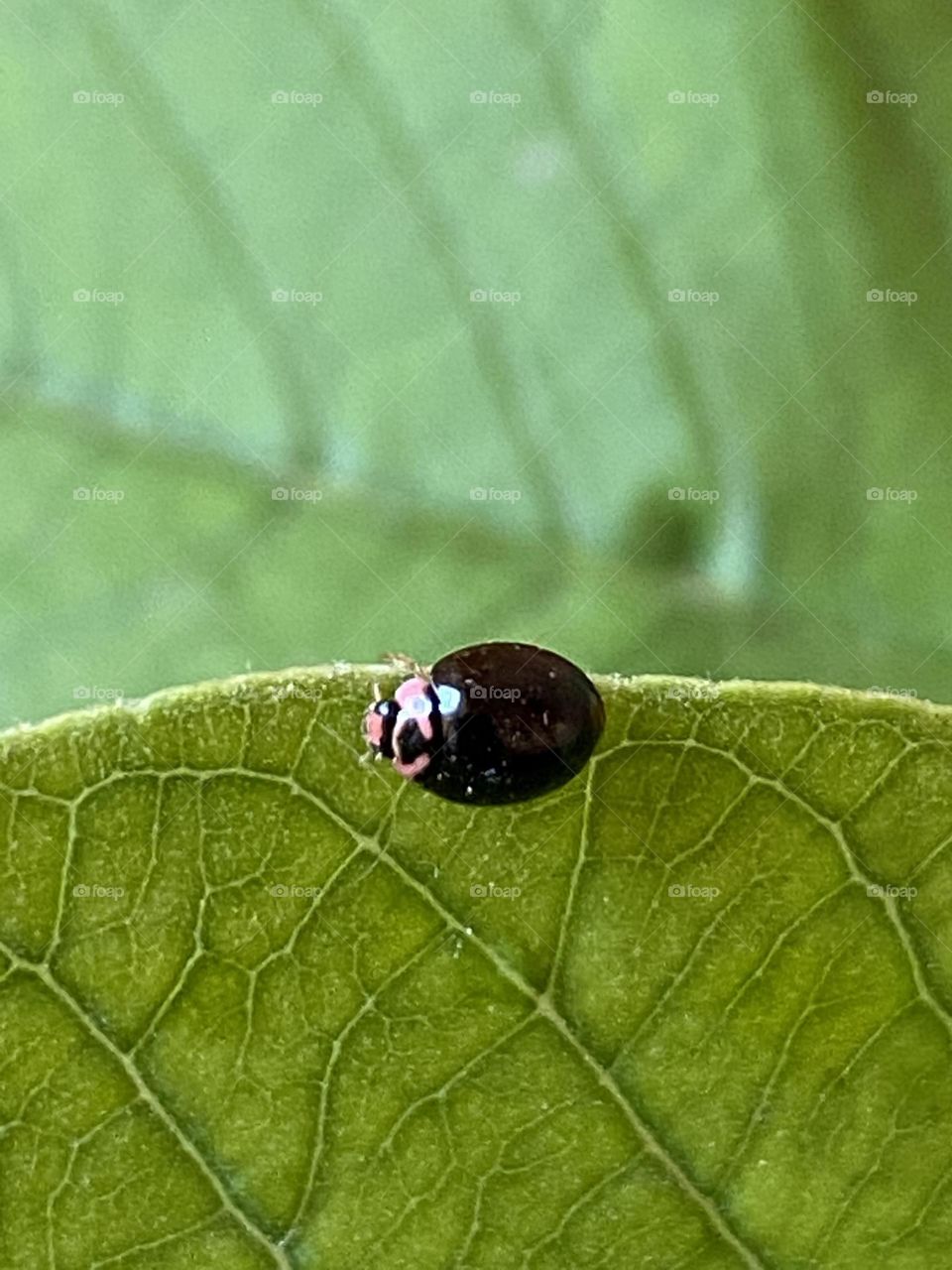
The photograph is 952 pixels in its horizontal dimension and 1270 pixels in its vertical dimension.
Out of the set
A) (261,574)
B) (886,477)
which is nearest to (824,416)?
(886,477)

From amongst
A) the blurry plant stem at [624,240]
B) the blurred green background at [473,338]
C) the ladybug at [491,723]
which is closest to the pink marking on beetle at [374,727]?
the ladybug at [491,723]

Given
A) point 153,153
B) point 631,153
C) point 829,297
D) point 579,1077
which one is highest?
point 153,153

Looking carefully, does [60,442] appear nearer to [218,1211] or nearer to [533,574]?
[533,574]

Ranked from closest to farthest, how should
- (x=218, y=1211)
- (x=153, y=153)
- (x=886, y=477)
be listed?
1. (x=218, y=1211)
2. (x=886, y=477)
3. (x=153, y=153)

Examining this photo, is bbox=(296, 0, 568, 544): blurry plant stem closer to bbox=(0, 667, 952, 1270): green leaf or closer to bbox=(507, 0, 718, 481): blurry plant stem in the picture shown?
bbox=(507, 0, 718, 481): blurry plant stem

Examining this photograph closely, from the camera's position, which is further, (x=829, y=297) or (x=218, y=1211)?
(x=829, y=297)

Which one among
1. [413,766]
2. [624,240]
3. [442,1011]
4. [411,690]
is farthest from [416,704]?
[624,240]

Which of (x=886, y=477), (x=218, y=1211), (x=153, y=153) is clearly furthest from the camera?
(x=153, y=153)
